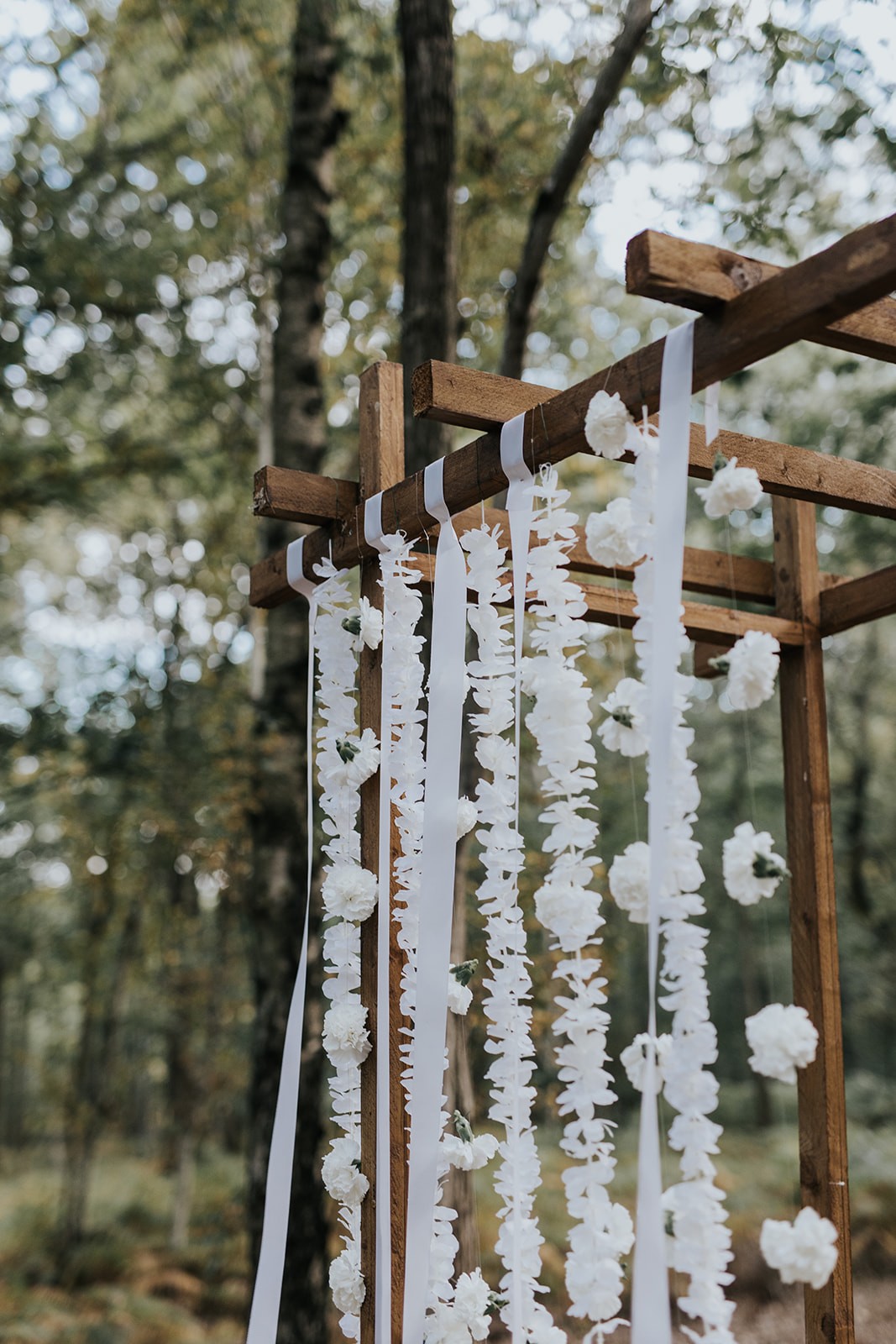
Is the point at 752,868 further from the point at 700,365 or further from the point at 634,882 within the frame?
the point at 700,365

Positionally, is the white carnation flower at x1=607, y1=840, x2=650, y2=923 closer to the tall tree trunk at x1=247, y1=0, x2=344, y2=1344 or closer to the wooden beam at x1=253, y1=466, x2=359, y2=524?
the wooden beam at x1=253, y1=466, x2=359, y2=524

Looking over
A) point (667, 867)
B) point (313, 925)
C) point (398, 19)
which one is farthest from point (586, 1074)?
point (398, 19)

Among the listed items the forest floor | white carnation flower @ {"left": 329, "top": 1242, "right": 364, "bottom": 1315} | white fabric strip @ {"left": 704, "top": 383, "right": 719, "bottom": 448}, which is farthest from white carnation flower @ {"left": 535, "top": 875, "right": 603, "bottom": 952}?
the forest floor

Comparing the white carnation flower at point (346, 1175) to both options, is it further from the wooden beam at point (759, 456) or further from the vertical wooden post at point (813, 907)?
the wooden beam at point (759, 456)

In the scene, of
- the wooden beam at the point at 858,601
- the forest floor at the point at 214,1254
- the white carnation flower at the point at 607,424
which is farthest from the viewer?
the forest floor at the point at 214,1254

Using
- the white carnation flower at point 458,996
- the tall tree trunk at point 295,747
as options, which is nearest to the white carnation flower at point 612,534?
the white carnation flower at point 458,996

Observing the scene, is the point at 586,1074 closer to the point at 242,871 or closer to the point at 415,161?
the point at 415,161

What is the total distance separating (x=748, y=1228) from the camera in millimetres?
7258

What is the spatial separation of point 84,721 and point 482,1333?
4.01m

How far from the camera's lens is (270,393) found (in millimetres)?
5832

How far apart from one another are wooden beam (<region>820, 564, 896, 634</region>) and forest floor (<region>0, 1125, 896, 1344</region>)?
11.0ft

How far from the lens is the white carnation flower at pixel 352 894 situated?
216 centimetres

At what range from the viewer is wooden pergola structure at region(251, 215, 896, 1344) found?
1.54 meters

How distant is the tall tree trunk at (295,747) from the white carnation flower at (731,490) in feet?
8.91
